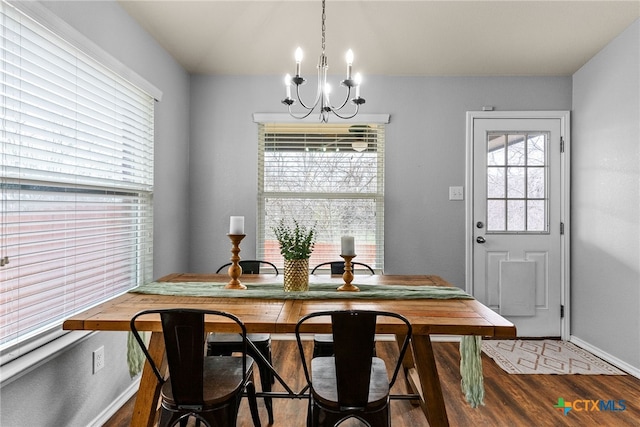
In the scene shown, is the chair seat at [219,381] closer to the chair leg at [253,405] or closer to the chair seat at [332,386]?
the chair leg at [253,405]

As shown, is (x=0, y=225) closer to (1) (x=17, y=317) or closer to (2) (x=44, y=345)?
(1) (x=17, y=317)

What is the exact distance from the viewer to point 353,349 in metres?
1.44

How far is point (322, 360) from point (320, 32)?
7.14 feet

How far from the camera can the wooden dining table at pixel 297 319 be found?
1.56m

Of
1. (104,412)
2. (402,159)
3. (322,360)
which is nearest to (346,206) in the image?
(402,159)

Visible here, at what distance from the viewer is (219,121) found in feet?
11.9

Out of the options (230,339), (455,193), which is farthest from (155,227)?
(455,193)

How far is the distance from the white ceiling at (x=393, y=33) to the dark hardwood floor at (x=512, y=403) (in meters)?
2.38

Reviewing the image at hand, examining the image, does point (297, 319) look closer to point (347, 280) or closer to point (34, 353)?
point (347, 280)

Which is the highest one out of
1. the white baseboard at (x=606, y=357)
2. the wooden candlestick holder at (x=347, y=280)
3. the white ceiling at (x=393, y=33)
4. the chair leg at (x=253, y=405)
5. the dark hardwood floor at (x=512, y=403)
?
the white ceiling at (x=393, y=33)

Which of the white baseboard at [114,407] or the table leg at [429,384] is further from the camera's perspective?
the white baseboard at [114,407]

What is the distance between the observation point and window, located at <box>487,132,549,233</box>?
360cm

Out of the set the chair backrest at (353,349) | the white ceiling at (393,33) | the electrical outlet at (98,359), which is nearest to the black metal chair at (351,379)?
the chair backrest at (353,349)

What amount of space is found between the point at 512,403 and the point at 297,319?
1.63 meters
